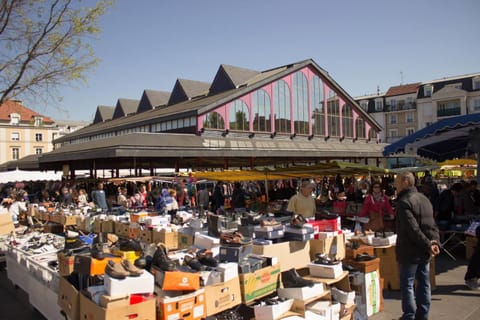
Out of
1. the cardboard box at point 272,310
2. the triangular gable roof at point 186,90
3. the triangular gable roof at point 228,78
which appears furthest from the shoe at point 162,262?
the triangular gable roof at point 186,90

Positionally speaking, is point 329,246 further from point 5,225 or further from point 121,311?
point 5,225

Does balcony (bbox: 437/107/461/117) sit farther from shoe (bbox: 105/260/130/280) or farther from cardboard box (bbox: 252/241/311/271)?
shoe (bbox: 105/260/130/280)

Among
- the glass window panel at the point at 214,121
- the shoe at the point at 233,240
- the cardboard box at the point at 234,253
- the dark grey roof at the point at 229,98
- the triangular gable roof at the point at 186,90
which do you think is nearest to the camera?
the cardboard box at the point at 234,253

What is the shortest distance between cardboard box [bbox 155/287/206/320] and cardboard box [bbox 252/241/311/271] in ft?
4.47

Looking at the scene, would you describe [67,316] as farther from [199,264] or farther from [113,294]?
[199,264]

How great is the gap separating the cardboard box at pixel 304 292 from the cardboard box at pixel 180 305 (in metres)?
0.91

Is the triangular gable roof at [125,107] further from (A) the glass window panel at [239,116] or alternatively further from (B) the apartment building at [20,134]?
(A) the glass window panel at [239,116]

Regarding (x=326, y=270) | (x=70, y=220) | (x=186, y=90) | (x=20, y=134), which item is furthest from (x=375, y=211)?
(x=20, y=134)

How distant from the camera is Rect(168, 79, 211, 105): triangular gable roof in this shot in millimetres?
40250

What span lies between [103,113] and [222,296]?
57138 mm

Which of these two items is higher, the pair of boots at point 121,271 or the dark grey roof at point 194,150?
the dark grey roof at point 194,150

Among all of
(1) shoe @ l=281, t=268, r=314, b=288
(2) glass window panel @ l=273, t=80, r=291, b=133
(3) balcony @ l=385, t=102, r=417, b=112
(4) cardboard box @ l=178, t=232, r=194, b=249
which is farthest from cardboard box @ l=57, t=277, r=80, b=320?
(3) balcony @ l=385, t=102, r=417, b=112

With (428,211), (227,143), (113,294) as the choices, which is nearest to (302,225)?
(428,211)

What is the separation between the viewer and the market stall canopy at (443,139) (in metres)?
8.30
